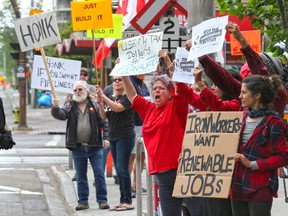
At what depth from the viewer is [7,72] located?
103 meters

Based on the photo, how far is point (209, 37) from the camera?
21.8ft

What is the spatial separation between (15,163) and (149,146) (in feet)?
37.9

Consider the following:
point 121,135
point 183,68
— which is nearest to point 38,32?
point 121,135

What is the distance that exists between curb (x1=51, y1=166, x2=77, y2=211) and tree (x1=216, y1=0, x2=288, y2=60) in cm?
489

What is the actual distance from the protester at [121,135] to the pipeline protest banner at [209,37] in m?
4.20

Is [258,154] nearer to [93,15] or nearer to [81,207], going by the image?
[81,207]

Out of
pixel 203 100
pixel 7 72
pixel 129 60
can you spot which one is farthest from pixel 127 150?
pixel 7 72

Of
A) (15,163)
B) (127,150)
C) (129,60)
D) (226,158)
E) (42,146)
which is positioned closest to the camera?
(226,158)

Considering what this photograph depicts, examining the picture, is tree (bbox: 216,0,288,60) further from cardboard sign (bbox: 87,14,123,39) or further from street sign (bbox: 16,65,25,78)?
street sign (bbox: 16,65,25,78)

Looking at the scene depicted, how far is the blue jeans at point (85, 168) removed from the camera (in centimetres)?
1137

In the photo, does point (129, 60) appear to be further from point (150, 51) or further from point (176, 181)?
point (176, 181)

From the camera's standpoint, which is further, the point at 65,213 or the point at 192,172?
the point at 65,213

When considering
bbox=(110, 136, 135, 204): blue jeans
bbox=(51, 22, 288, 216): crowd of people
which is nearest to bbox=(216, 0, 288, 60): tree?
bbox=(51, 22, 288, 216): crowd of people

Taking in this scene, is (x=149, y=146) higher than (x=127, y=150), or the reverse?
(x=149, y=146)
